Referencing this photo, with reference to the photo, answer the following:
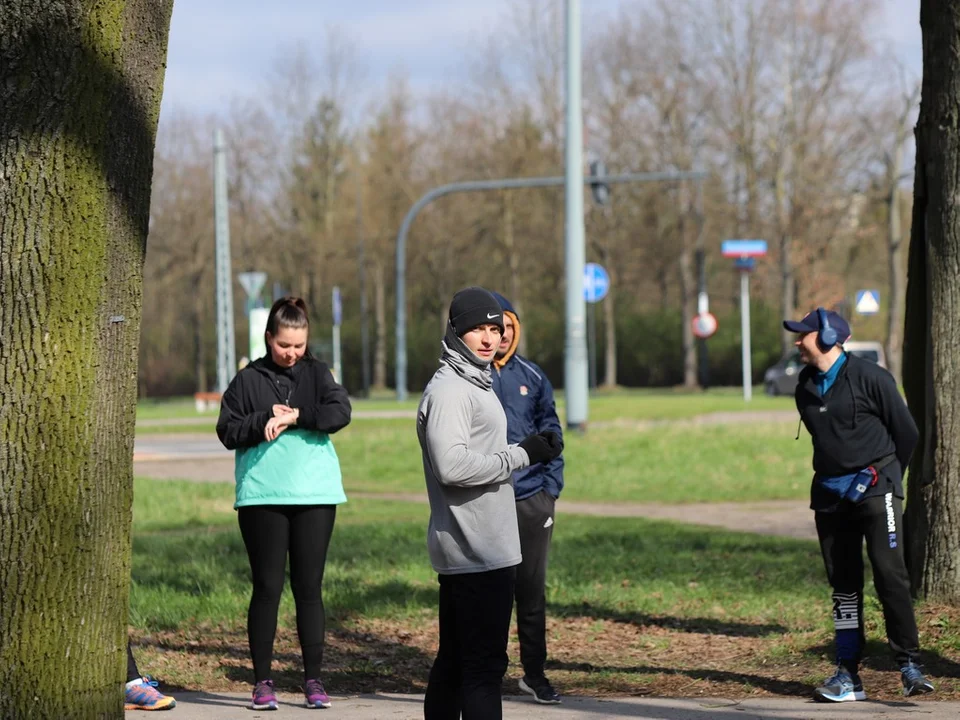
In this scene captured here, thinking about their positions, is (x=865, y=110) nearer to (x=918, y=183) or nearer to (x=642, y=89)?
(x=642, y=89)

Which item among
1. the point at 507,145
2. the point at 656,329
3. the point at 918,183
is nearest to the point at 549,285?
the point at 656,329

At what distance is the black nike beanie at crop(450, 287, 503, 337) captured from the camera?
4.85 m

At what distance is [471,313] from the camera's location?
485cm

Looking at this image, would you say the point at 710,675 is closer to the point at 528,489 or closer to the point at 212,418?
the point at 528,489

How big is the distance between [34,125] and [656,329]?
56215mm

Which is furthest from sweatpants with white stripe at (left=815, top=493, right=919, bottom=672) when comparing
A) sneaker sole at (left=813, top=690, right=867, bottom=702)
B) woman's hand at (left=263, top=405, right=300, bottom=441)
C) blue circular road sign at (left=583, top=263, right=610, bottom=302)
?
blue circular road sign at (left=583, top=263, right=610, bottom=302)

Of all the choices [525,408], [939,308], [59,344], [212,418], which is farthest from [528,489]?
[212,418]

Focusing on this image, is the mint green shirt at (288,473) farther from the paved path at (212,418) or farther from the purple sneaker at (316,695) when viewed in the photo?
the paved path at (212,418)

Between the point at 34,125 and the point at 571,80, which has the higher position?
the point at 571,80

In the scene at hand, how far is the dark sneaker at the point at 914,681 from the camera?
6355mm

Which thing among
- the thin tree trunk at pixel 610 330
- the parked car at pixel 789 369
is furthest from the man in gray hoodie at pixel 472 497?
the thin tree trunk at pixel 610 330

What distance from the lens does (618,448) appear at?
65.0ft

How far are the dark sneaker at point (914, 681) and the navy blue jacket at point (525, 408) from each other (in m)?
1.82

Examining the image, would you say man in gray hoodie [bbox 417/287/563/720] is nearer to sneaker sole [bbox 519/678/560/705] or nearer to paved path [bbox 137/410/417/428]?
sneaker sole [bbox 519/678/560/705]
